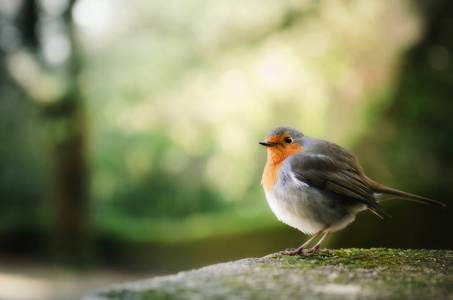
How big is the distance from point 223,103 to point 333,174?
4.58 m

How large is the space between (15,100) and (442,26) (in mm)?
9186

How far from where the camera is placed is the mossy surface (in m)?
1.79

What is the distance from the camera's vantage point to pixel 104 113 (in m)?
9.14

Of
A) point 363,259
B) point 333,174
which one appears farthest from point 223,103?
point 363,259

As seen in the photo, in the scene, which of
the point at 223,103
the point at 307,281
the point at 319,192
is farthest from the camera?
the point at 223,103

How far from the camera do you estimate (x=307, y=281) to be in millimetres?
2018

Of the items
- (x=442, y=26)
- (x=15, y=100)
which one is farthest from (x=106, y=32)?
(x=442, y=26)

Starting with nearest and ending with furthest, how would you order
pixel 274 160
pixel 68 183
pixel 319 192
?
pixel 319 192 < pixel 274 160 < pixel 68 183

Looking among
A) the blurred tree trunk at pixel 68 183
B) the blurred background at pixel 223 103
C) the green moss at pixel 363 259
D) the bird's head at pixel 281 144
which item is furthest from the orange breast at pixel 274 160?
the blurred tree trunk at pixel 68 183

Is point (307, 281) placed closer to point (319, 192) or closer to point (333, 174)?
point (319, 192)

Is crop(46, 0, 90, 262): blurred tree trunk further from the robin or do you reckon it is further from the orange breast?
the robin

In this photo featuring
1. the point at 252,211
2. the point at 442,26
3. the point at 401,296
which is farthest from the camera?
the point at 252,211

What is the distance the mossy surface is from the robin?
316mm

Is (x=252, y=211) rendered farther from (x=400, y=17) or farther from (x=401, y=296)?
(x=401, y=296)
